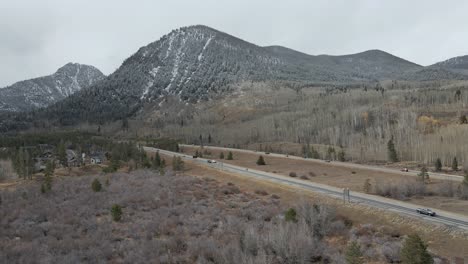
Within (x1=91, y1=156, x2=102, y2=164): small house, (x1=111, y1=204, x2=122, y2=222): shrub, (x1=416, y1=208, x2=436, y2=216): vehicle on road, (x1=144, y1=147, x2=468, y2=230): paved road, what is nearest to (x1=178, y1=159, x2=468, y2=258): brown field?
(x1=144, y1=147, x2=468, y2=230): paved road

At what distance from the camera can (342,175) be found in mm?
65312

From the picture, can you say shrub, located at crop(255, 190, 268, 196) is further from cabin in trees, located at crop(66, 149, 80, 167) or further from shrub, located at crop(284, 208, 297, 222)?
cabin in trees, located at crop(66, 149, 80, 167)

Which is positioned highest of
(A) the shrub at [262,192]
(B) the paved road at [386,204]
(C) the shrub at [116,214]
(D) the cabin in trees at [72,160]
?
(D) the cabin in trees at [72,160]

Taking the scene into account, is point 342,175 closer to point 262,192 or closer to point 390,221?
point 262,192

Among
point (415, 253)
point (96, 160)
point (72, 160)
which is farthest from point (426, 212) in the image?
point (72, 160)

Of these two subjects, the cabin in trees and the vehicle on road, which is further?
the cabin in trees

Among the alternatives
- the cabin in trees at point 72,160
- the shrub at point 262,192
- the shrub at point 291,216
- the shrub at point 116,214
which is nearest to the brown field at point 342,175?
the shrub at point 262,192

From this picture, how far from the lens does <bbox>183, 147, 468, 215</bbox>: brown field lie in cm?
3775

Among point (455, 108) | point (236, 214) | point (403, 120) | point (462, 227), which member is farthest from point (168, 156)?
point (455, 108)

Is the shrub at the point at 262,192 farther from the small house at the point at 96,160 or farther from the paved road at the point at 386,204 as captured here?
the small house at the point at 96,160

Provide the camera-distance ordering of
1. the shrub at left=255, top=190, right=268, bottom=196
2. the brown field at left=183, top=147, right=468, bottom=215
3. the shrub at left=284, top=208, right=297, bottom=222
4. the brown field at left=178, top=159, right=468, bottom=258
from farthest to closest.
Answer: the shrub at left=255, top=190, right=268, bottom=196 → the brown field at left=183, top=147, right=468, bottom=215 → the shrub at left=284, top=208, right=297, bottom=222 → the brown field at left=178, top=159, right=468, bottom=258

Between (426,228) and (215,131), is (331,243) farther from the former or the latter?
(215,131)

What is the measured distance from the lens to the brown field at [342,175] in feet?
124

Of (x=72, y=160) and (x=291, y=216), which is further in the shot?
(x=72, y=160)
